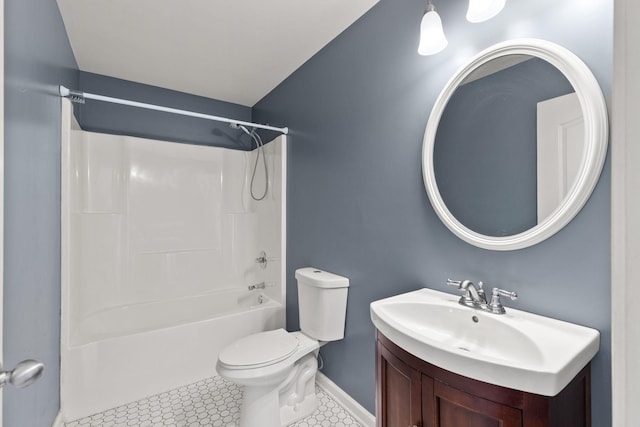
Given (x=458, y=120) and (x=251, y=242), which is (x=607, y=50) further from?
(x=251, y=242)

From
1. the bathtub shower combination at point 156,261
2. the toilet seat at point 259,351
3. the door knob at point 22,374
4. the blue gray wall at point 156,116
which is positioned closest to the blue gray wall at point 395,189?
the toilet seat at point 259,351

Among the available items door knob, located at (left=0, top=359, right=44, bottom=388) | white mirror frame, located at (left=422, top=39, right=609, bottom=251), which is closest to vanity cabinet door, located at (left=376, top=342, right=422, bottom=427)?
white mirror frame, located at (left=422, top=39, right=609, bottom=251)

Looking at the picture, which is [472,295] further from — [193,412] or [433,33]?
[193,412]

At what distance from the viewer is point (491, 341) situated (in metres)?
1.04

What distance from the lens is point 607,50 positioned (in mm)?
890

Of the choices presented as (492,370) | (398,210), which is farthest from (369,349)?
(492,370)

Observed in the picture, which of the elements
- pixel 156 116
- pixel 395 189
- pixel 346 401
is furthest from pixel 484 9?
pixel 156 116

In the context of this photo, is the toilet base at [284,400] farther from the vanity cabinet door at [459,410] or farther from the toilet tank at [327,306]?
the vanity cabinet door at [459,410]

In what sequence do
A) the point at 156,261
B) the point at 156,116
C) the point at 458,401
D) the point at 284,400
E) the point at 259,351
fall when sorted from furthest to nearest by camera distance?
the point at 156,116
the point at 156,261
the point at 284,400
the point at 259,351
the point at 458,401

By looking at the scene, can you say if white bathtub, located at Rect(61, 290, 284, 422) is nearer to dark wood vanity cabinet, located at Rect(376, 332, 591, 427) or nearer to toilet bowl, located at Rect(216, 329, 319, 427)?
toilet bowl, located at Rect(216, 329, 319, 427)

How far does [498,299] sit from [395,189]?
694mm

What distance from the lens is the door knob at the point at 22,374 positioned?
0.60 meters

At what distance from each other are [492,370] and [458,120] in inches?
38.2

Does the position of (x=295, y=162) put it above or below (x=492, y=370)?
above
